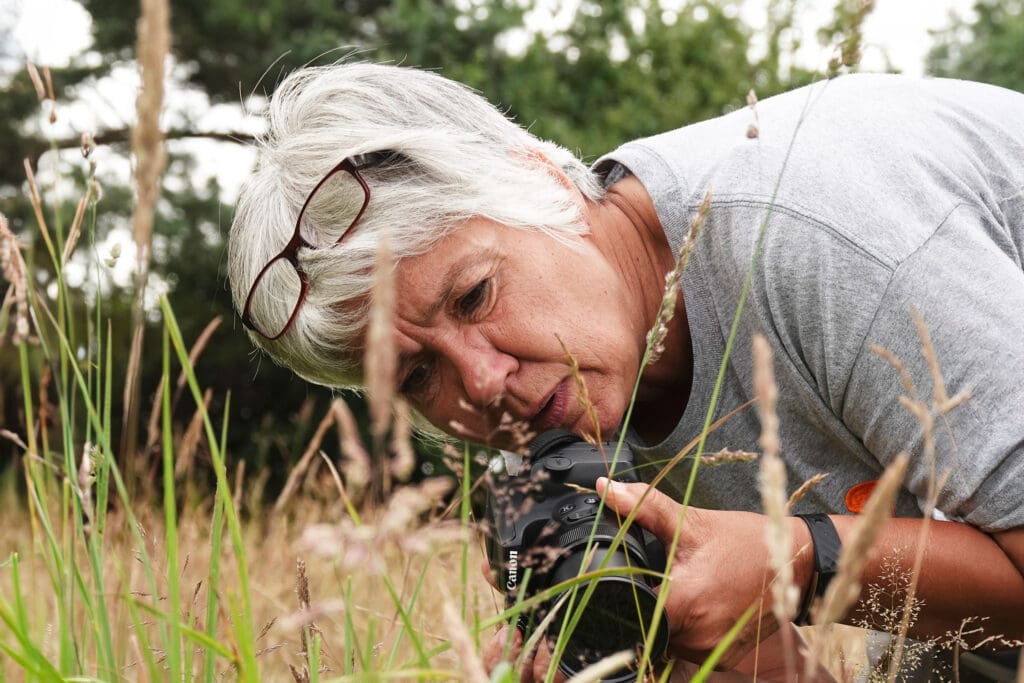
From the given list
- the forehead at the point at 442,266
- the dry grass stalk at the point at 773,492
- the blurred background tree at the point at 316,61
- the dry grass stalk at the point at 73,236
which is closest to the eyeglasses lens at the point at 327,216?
the forehead at the point at 442,266

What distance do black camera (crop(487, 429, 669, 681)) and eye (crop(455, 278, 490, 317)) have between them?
0.26 metres

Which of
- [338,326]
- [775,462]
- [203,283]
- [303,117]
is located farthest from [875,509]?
[203,283]

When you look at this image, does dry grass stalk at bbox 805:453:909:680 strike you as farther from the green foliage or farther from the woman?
the green foliage

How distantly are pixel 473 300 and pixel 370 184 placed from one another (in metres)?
0.25

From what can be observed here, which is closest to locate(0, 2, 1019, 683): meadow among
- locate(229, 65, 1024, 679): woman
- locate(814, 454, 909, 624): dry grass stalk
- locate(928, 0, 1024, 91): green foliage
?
locate(814, 454, 909, 624): dry grass stalk

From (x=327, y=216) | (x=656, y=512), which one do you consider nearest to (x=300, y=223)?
(x=327, y=216)

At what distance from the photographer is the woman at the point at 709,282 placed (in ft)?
4.01

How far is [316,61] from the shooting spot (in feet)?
19.6

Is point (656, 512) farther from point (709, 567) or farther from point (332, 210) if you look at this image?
point (332, 210)

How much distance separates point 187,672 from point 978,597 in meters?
0.98

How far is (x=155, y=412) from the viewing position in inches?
36.0

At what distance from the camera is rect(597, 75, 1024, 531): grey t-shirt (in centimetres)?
120

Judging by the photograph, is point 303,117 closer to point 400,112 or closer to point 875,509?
point 400,112

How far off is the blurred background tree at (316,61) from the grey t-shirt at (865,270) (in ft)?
13.1
